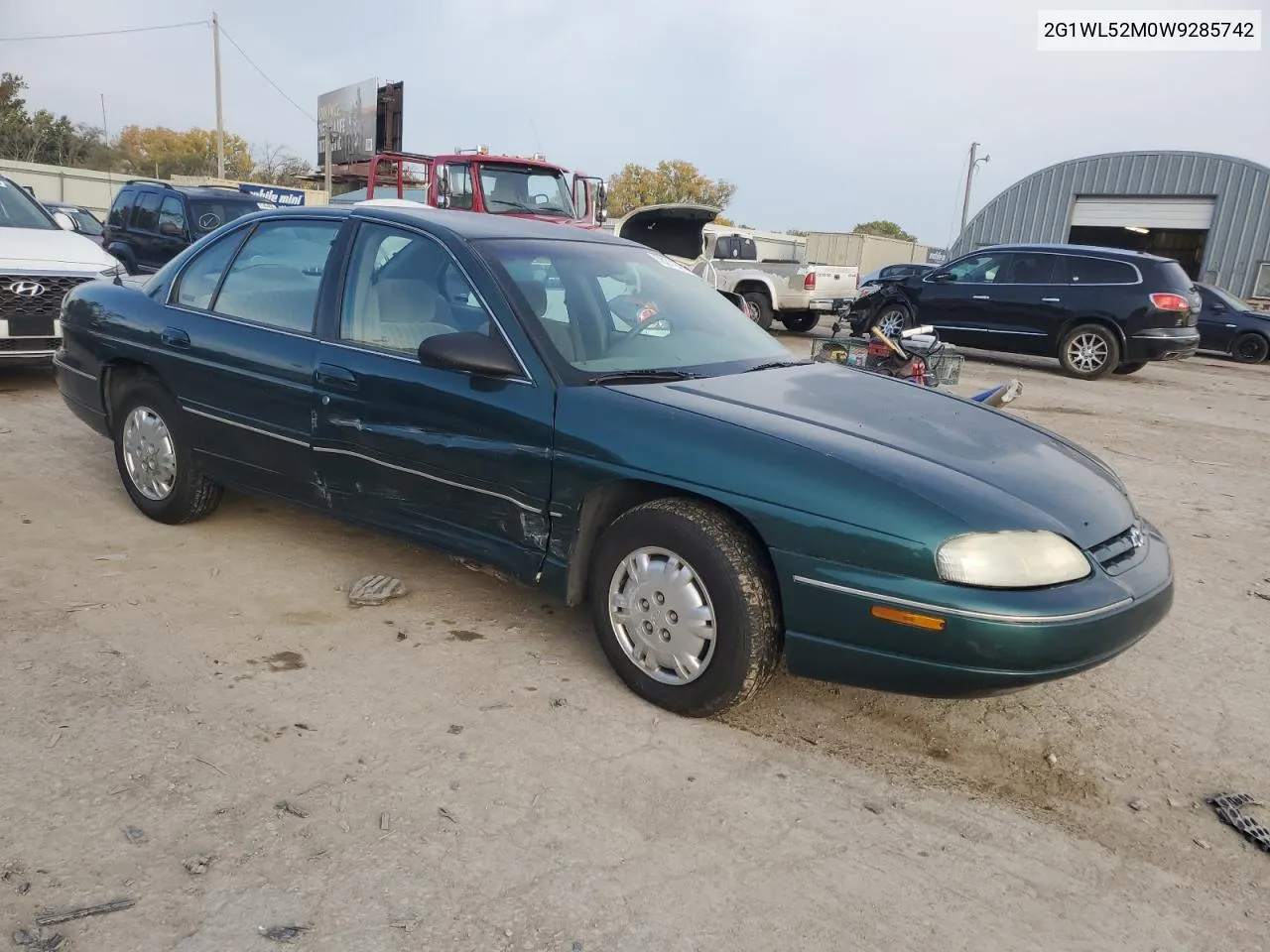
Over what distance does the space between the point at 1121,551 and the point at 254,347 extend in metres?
3.39

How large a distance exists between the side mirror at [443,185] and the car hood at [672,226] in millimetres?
2572

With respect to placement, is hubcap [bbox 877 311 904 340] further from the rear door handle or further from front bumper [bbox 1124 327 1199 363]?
the rear door handle

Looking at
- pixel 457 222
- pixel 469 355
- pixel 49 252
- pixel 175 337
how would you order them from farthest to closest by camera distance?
1. pixel 49 252
2. pixel 175 337
3. pixel 457 222
4. pixel 469 355

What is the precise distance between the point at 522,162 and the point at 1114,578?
11226 millimetres

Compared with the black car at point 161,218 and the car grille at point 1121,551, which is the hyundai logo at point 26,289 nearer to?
the black car at point 161,218

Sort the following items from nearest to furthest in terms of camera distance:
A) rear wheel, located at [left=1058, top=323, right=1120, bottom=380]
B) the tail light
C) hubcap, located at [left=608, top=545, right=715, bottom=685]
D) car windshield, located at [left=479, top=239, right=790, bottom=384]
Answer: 1. hubcap, located at [left=608, top=545, right=715, bottom=685]
2. car windshield, located at [left=479, top=239, right=790, bottom=384]
3. the tail light
4. rear wheel, located at [left=1058, top=323, right=1120, bottom=380]

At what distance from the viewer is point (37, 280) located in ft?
23.1

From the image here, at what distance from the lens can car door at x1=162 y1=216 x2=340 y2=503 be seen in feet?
12.6

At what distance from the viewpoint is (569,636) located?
3641mm

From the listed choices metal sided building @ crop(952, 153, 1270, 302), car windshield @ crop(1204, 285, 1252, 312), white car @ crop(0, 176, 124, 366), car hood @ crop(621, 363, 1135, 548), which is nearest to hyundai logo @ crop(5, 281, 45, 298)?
white car @ crop(0, 176, 124, 366)

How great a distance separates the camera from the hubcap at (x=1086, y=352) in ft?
41.9

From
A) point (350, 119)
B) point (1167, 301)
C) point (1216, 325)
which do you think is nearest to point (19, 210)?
point (1167, 301)

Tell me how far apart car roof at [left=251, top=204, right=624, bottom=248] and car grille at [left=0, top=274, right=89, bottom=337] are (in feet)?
12.7

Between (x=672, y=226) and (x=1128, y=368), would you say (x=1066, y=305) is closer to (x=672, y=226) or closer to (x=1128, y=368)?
(x=1128, y=368)
